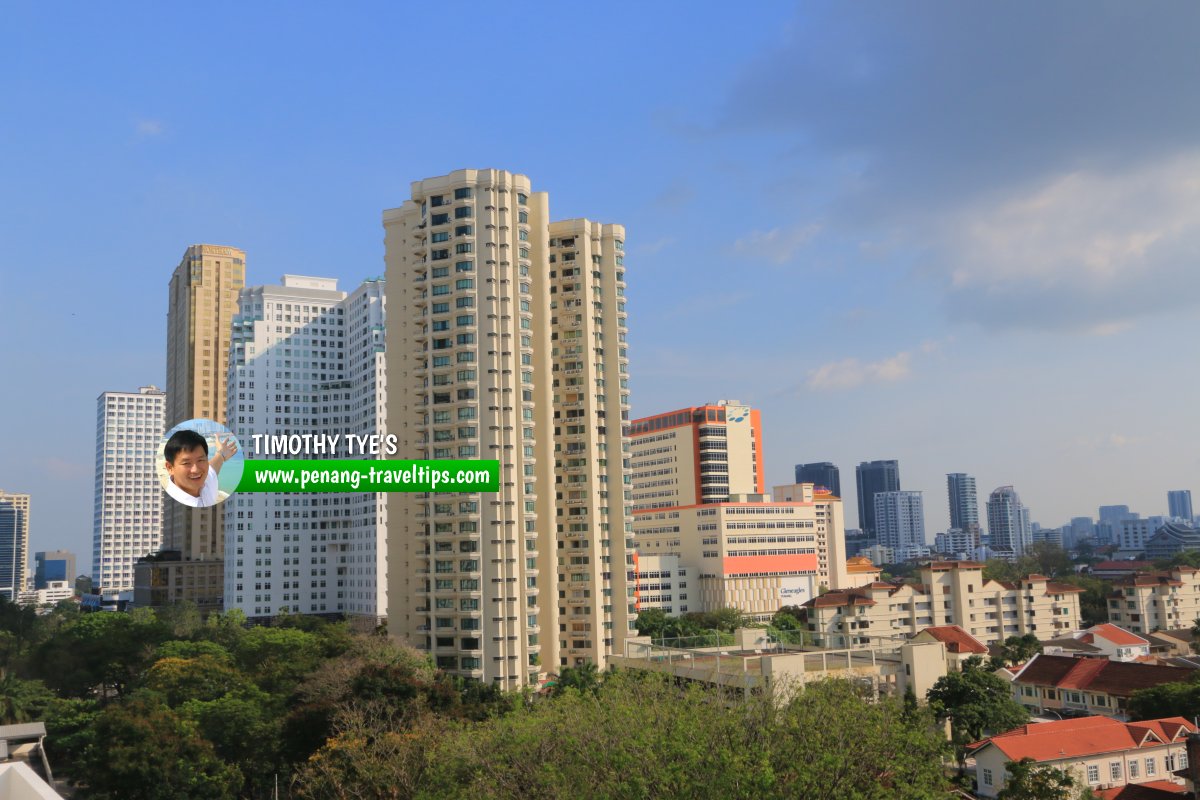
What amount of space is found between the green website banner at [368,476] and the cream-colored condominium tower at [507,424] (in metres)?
1.16

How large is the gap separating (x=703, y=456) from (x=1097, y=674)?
2398 inches

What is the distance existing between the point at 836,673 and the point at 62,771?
36.1m

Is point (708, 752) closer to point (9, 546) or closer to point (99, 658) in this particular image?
point (99, 658)

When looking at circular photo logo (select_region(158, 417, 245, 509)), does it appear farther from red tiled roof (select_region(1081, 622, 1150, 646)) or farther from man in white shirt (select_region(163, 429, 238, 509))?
red tiled roof (select_region(1081, 622, 1150, 646))

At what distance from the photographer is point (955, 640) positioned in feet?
222

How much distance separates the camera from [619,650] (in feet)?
203

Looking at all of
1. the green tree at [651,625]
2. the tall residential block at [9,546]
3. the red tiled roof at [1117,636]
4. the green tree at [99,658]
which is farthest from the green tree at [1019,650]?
the tall residential block at [9,546]

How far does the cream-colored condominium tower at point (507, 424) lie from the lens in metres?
56.3

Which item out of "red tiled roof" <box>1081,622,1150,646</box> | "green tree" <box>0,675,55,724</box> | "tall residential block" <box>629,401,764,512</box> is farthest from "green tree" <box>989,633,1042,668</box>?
"green tree" <box>0,675,55,724</box>

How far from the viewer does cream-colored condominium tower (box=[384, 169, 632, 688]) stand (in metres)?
56.3

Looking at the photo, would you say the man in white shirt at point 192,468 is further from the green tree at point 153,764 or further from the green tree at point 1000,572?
the green tree at point 1000,572

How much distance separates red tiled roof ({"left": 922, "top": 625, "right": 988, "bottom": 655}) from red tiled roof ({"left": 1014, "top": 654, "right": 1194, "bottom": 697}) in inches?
290

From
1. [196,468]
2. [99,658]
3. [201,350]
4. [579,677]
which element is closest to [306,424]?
[201,350]

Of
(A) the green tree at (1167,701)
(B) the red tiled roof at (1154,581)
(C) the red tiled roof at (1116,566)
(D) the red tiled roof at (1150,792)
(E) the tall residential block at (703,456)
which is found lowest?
(D) the red tiled roof at (1150,792)
